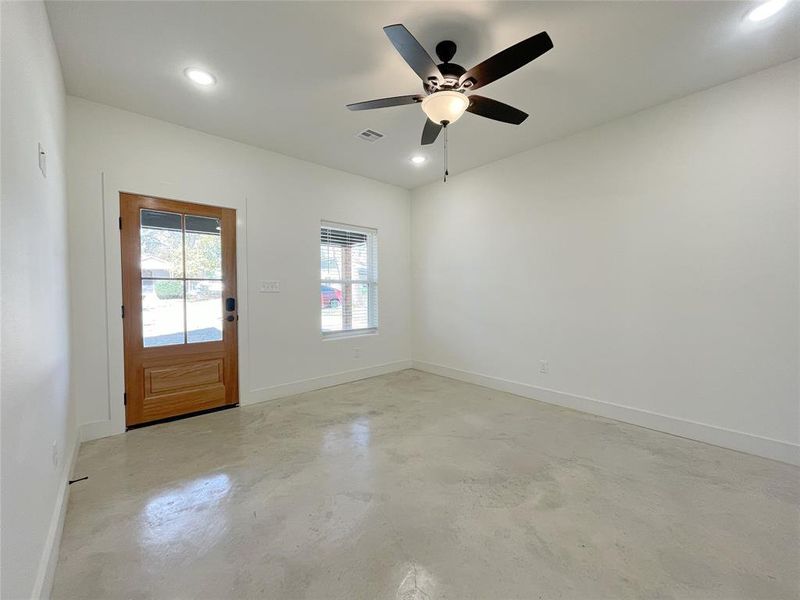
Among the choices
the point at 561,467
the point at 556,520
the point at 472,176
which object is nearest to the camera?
the point at 556,520

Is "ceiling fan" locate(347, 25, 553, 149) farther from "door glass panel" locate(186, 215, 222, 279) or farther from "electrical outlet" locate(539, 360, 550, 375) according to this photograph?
"electrical outlet" locate(539, 360, 550, 375)

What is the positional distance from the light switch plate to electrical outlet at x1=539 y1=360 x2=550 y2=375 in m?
3.06

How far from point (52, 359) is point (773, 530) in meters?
3.86

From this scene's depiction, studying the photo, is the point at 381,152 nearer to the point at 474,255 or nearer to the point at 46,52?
the point at 474,255

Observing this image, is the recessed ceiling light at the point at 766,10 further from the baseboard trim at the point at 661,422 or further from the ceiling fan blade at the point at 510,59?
the baseboard trim at the point at 661,422

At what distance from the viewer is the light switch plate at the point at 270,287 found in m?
3.76

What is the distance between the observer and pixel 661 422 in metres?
2.93

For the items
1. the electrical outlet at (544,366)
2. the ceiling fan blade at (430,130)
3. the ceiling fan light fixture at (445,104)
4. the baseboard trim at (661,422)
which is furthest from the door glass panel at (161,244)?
the electrical outlet at (544,366)

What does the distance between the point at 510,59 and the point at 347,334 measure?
3585 mm

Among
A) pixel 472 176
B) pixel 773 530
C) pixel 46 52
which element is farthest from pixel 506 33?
pixel 773 530

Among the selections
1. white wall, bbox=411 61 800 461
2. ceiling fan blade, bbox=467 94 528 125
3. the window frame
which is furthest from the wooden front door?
white wall, bbox=411 61 800 461

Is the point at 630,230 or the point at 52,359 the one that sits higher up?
the point at 630,230

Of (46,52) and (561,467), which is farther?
(561,467)

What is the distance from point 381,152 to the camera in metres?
3.82
